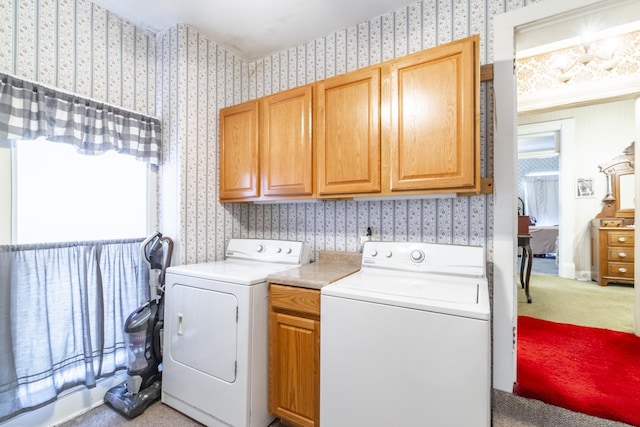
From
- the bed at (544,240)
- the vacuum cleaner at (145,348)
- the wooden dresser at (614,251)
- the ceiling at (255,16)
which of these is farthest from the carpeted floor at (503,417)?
the bed at (544,240)

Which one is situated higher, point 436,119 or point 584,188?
point 436,119

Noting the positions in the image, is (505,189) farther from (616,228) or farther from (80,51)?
(616,228)

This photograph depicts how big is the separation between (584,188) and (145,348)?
6.09 m

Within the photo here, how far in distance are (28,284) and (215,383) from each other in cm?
116

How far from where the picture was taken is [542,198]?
337 inches

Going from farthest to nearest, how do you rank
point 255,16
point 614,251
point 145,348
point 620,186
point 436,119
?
1. point 620,186
2. point 614,251
3. point 255,16
4. point 145,348
5. point 436,119

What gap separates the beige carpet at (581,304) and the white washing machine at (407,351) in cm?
Result: 225

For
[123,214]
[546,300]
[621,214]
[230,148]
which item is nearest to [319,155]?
[230,148]

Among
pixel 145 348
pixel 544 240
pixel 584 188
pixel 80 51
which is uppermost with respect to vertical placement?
pixel 80 51

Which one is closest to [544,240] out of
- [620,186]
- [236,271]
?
[620,186]

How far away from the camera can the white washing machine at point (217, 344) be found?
5.10 feet

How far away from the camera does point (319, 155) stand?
1867 millimetres

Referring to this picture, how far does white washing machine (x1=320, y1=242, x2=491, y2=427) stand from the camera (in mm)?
1056

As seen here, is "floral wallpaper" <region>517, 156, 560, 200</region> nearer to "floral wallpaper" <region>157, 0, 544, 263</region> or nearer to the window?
"floral wallpaper" <region>157, 0, 544, 263</region>
